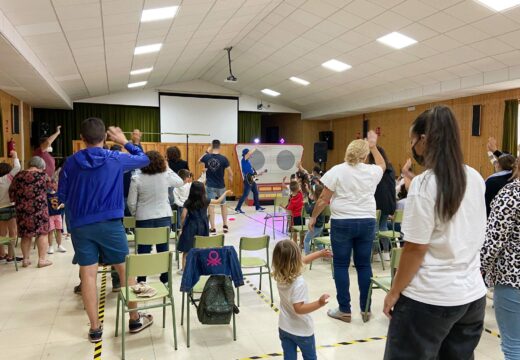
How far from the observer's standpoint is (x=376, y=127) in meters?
12.9

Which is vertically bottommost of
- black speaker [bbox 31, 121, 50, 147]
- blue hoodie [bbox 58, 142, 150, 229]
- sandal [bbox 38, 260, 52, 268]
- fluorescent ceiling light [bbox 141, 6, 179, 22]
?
sandal [bbox 38, 260, 52, 268]

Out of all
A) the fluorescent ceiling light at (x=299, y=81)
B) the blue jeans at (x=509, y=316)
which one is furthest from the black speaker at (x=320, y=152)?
the blue jeans at (x=509, y=316)

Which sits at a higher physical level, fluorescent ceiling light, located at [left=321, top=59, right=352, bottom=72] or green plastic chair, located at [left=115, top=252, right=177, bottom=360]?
fluorescent ceiling light, located at [left=321, top=59, right=352, bottom=72]

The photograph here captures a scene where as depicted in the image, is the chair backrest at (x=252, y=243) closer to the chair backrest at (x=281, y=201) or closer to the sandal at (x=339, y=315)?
the sandal at (x=339, y=315)

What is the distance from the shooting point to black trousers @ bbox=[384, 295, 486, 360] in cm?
134

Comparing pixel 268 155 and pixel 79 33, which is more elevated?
pixel 79 33

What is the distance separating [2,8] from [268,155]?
8.75 meters

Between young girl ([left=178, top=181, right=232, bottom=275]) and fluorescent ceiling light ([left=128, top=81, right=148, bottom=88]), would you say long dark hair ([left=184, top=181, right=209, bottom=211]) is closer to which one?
young girl ([left=178, top=181, right=232, bottom=275])

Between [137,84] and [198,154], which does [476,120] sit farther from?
[137,84]

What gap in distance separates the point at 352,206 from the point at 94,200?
2.06 metres

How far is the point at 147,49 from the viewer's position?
25.0ft

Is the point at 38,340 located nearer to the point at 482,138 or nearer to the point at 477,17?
the point at 477,17

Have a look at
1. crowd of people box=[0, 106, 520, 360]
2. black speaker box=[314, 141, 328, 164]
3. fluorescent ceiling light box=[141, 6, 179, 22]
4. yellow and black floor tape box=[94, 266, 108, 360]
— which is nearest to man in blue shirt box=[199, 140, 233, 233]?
crowd of people box=[0, 106, 520, 360]

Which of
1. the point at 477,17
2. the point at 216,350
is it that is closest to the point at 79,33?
the point at 216,350
